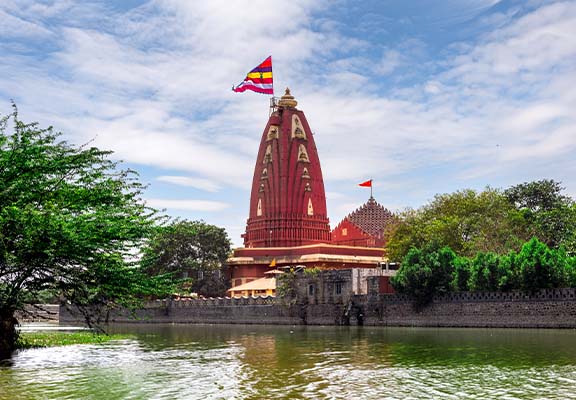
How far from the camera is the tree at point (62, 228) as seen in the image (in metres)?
17.4

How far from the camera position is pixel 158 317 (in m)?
57.5

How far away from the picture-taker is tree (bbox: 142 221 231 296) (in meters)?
62.2

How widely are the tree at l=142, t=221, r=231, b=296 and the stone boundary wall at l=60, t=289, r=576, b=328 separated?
22.1ft

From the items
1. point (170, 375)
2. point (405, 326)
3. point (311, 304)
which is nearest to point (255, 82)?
point (311, 304)

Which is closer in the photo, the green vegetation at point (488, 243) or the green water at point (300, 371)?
the green water at point (300, 371)

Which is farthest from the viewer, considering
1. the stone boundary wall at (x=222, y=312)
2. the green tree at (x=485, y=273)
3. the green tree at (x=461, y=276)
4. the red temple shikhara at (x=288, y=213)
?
the red temple shikhara at (x=288, y=213)

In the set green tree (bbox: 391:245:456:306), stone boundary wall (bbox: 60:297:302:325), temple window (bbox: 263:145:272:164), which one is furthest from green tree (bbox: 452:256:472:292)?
temple window (bbox: 263:145:272:164)

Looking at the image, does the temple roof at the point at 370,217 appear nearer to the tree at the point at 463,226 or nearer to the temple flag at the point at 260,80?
the tree at the point at 463,226

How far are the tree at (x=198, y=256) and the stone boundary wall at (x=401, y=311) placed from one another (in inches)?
265

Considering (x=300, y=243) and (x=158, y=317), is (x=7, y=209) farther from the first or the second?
(x=300, y=243)

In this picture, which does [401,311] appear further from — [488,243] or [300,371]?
[300,371]

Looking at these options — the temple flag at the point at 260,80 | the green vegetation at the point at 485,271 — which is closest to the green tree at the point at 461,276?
the green vegetation at the point at 485,271

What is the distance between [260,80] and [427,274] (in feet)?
60.9

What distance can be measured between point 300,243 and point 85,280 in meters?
44.7
